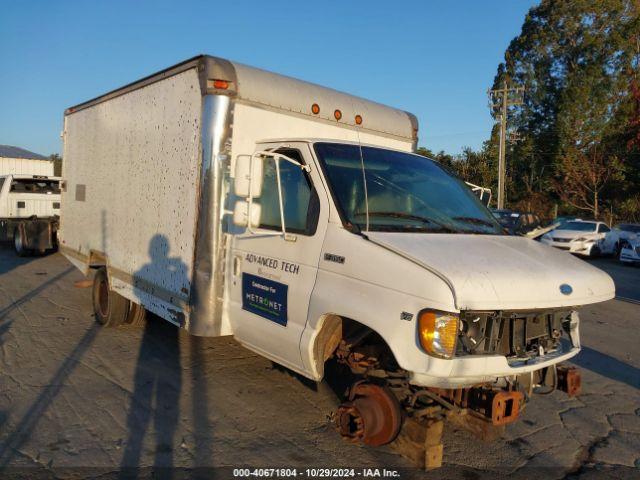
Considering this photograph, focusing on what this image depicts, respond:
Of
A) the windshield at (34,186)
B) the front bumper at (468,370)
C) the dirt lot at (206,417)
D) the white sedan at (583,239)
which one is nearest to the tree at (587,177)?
the white sedan at (583,239)

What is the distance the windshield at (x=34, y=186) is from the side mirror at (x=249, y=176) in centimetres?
1354

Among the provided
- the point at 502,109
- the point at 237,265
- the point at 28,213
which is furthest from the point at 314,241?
the point at 502,109

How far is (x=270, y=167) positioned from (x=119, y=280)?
296 cm

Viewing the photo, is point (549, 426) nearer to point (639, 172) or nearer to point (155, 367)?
point (155, 367)

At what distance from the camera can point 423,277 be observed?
3246 mm

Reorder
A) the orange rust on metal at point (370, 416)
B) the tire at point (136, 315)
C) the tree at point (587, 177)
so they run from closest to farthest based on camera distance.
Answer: the orange rust on metal at point (370, 416) < the tire at point (136, 315) < the tree at point (587, 177)

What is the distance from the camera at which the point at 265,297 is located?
4.48m

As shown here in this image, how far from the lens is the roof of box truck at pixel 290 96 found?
16.0ft

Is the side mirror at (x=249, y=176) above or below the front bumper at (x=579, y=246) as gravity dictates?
above

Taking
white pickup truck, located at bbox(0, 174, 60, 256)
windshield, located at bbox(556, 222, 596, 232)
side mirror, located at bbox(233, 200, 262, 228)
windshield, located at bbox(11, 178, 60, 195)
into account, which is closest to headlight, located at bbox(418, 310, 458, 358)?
side mirror, located at bbox(233, 200, 262, 228)

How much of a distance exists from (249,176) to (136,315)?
12.7ft

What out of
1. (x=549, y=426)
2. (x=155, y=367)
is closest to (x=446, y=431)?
(x=549, y=426)

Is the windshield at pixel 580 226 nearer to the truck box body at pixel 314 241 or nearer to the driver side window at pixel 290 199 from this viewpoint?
the truck box body at pixel 314 241

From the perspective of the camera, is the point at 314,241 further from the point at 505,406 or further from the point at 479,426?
the point at 479,426
